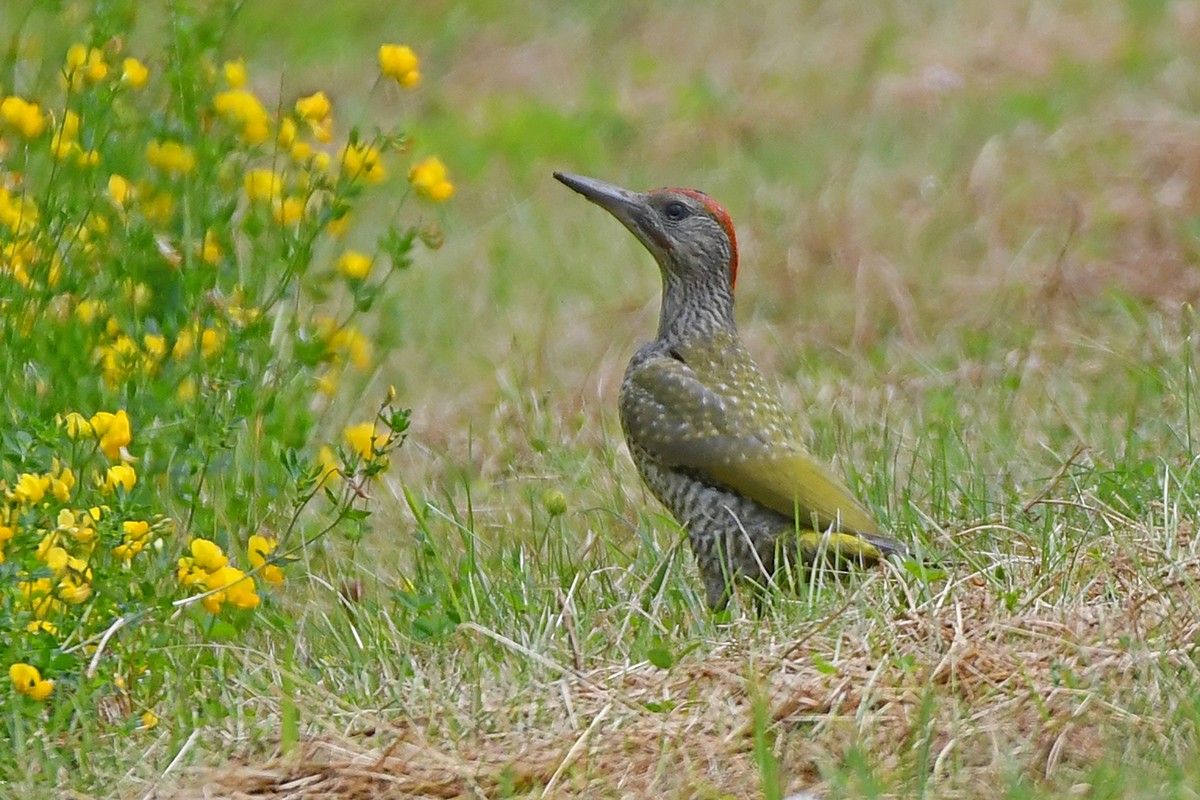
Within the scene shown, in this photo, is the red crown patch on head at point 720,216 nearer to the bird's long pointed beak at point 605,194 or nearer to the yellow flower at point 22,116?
the bird's long pointed beak at point 605,194

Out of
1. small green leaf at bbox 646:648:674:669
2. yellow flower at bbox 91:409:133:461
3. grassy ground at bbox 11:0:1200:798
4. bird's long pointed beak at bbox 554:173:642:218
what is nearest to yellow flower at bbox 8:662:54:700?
grassy ground at bbox 11:0:1200:798

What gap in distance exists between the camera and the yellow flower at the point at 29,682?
3.40m

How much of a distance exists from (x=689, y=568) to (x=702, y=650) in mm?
842

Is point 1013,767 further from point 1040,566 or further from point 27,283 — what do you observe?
point 27,283

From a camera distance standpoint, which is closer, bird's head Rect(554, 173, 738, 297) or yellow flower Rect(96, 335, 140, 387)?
yellow flower Rect(96, 335, 140, 387)

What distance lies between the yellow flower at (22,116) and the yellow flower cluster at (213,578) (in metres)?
0.97

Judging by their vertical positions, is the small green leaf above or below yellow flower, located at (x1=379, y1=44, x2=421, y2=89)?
below

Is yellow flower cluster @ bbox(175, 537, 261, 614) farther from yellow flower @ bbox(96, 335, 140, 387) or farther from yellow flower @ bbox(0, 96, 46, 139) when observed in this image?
yellow flower @ bbox(0, 96, 46, 139)

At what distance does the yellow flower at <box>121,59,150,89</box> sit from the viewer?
13.9 ft

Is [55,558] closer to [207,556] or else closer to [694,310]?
[207,556]

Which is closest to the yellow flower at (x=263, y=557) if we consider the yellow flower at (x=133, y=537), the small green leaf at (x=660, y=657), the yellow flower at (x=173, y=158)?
the yellow flower at (x=133, y=537)

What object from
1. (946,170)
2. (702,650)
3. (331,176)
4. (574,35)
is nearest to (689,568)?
(702,650)

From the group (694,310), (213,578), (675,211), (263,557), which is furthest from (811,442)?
(213,578)

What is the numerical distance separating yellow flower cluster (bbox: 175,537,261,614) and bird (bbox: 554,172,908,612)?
3.43 feet
